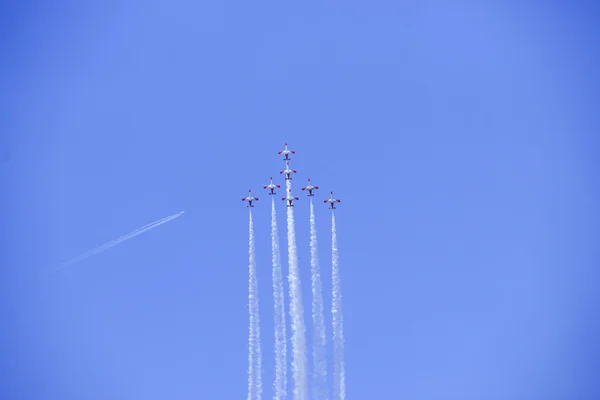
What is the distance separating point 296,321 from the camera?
197 ft

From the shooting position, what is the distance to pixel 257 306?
61.3m

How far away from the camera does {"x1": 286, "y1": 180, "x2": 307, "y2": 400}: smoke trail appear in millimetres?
58281

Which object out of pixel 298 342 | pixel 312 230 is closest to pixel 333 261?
pixel 312 230

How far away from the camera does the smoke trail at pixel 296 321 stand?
58.3m

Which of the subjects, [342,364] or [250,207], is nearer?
[342,364]

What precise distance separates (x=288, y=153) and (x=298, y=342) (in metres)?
13.8

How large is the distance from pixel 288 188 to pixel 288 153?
2.88 meters

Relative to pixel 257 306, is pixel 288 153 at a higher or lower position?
higher

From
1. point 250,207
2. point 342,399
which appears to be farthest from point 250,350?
point 250,207

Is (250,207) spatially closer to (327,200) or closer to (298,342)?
(327,200)

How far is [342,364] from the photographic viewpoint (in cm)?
5941

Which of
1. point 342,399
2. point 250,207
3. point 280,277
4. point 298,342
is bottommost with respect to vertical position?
point 342,399

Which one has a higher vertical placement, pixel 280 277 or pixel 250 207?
pixel 250 207

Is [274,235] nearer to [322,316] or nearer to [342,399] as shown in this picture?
[322,316]
